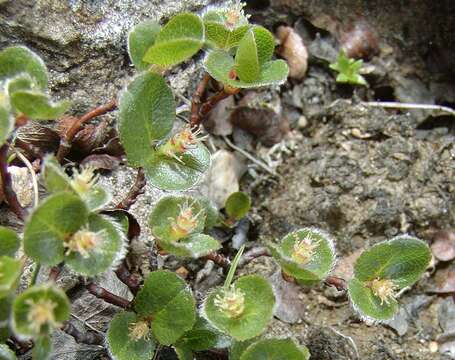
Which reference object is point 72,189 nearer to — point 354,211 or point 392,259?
point 392,259

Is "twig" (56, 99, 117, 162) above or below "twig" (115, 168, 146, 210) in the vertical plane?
above

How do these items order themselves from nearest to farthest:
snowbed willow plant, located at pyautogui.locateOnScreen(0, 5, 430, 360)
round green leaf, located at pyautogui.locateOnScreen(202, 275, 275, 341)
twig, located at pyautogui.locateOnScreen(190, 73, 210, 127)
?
snowbed willow plant, located at pyautogui.locateOnScreen(0, 5, 430, 360) < round green leaf, located at pyautogui.locateOnScreen(202, 275, 275, 341) < twig, located at pyautogui.locateOnScreen(190, 73, 210, 127)

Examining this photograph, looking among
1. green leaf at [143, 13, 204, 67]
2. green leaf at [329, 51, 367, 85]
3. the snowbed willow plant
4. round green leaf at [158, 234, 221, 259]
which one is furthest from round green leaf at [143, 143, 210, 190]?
green leaf at [329, 51, 367, 85]

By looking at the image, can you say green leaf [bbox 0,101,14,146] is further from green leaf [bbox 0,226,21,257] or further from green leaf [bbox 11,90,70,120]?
green leaf [bbox 0,226,21,257]

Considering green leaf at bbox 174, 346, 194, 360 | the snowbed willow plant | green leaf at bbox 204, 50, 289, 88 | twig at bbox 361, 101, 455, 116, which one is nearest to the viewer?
the snowbed willow plant

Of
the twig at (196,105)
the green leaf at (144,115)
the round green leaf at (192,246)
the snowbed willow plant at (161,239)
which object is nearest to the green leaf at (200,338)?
the snowbed willow plant at (161,239)

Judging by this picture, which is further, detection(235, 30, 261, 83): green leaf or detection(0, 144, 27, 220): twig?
detection(235, 30, 261, 83): green leaf

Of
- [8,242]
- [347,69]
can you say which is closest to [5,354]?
[8,242]
